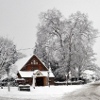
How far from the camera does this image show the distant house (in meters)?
59.4

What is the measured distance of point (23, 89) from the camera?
29344 millimetres

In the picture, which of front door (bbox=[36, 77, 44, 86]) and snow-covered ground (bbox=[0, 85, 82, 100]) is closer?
snow-covered ground (bbox=[0, 85, 82, 100])

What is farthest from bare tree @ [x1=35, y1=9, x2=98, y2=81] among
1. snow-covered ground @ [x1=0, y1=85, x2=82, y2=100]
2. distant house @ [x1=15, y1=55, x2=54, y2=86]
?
snow-covered ground @ [x1=0, y1=85, x2=82, y2=100]

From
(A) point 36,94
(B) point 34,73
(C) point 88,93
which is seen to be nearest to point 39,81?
(B) point 34,73

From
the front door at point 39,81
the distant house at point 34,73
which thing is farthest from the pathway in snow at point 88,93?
the front door at point 39,81

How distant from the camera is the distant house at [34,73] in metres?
59.4

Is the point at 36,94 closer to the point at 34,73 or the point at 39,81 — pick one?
the point at 34,73

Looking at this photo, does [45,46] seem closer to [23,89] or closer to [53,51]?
[53,51]

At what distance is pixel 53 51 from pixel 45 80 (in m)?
6.34

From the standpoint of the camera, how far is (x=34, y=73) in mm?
58469

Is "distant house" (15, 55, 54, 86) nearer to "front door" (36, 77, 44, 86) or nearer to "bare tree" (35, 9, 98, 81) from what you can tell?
"front door" (36, 77, 44, 86)

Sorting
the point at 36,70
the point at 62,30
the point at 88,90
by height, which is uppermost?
the point at 62,30

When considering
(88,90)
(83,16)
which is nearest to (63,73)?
(83,16)

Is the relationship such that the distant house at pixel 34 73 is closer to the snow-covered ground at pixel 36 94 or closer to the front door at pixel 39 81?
the front door at pixel 39 81
